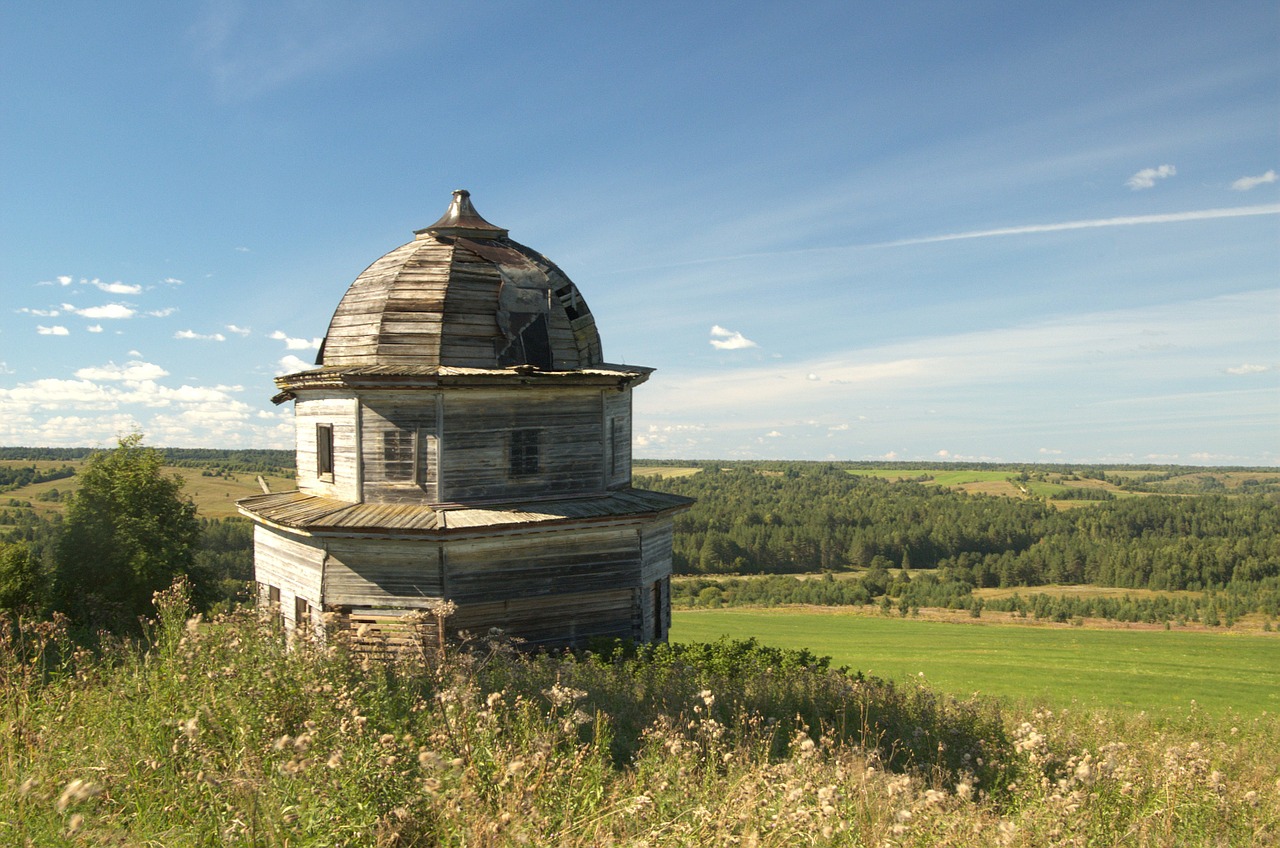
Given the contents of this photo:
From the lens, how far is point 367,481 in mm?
15305

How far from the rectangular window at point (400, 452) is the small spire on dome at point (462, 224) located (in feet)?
18.2

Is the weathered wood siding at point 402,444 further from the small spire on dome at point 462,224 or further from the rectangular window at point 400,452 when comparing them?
the small spire on dome at point 462,224

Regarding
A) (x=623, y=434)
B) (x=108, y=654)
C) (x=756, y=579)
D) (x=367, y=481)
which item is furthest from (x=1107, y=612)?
(x=108, y=654)

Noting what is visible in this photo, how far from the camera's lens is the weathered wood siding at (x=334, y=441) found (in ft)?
50.8

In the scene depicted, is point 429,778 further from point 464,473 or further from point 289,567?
point 289,567

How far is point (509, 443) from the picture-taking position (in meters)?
15.5

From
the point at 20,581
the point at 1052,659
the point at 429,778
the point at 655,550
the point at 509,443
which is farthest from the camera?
the point at 1052,659

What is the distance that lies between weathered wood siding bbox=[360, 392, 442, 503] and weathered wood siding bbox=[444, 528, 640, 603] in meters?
1.67

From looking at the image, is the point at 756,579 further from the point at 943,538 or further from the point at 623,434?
the point at 623,434

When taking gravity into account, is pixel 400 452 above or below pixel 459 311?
below

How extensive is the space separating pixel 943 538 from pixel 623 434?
122265 millimetres

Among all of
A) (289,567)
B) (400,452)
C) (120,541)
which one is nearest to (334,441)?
(400,452)

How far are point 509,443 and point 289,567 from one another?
560 centimetres

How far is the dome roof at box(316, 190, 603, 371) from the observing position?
1574 cm
